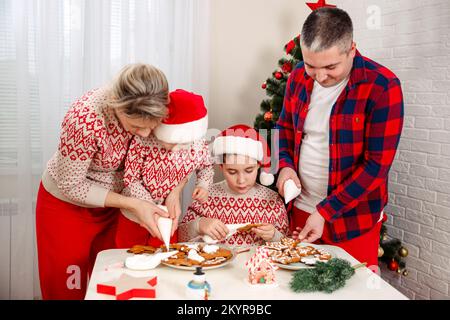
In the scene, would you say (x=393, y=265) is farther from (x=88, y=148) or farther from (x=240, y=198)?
(x=88, y=148)

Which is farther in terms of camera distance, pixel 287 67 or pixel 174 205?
pixel 287 67

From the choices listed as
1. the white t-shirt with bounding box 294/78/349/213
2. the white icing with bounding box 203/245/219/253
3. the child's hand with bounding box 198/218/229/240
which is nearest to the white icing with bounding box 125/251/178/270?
the white icing with bounding box 203/245/219/253

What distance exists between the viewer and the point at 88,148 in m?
1.81

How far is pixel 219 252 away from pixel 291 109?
0.82 meters

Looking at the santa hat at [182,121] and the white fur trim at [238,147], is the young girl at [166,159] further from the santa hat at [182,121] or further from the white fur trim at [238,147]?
the white fur trim at [238,147]

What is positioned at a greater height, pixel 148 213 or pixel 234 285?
pixel 148 213

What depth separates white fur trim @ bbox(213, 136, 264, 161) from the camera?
235 cm

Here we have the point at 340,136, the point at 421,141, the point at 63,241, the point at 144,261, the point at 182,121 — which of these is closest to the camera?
the point at 144,261

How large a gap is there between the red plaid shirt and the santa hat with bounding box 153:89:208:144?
1.75 feet

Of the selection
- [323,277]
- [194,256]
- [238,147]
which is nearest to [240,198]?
[238,147]

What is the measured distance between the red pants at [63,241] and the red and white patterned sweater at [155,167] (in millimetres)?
257

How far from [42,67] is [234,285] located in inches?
80.7

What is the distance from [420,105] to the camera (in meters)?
2.81
